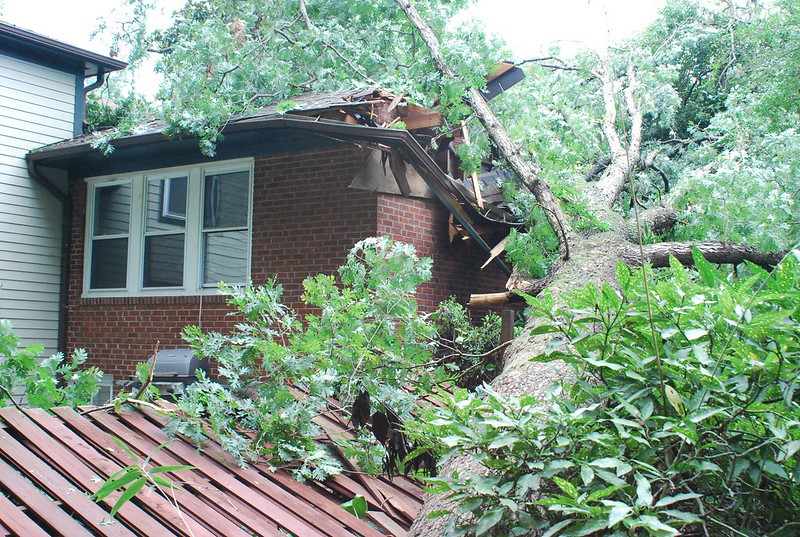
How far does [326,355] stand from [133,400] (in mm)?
1157

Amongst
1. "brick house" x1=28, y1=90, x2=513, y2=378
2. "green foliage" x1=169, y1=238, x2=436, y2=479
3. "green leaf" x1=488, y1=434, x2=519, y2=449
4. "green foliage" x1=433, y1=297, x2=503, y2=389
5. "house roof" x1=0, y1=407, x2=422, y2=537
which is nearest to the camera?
"green leaf" x1=488, y1=434, x2=519, y2=449

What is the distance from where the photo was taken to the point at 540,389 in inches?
150

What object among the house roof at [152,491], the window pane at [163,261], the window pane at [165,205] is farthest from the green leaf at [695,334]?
the window pane at [165,205]

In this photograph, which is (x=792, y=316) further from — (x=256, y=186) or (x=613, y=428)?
(x=256, y=186)

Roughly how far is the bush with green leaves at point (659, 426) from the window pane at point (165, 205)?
24.8ft

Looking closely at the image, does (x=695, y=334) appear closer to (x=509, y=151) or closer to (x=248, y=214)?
(x=509, y=151)

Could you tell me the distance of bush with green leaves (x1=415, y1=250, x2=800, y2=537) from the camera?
2252 mm

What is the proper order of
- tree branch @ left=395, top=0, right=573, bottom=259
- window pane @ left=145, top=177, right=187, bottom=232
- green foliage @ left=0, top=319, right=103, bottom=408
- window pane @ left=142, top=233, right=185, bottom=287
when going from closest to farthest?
green foliage @ left=0, top=319, right=103, bottom=408 → tree branch @ left=395, top=0, right=573, bottom=259 → window pane @ left=142, top=233, right=185, bottom=287 → window pane @ left=145, top=177, right=187, bottom=232

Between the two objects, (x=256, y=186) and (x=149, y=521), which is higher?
(x=256, y=186)

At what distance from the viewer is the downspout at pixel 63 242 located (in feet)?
33.9

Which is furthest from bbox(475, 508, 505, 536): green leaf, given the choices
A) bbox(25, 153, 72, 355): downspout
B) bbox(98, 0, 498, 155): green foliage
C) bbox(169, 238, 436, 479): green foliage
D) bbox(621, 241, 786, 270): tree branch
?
bbox(25, 153, 72, 355): downspout

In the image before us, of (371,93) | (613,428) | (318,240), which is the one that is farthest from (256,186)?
(613,428)

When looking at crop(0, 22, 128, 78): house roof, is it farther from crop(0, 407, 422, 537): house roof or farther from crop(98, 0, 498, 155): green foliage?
crop(0, 407, 422, 537): house roof

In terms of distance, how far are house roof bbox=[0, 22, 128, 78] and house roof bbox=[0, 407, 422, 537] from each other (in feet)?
27.0
